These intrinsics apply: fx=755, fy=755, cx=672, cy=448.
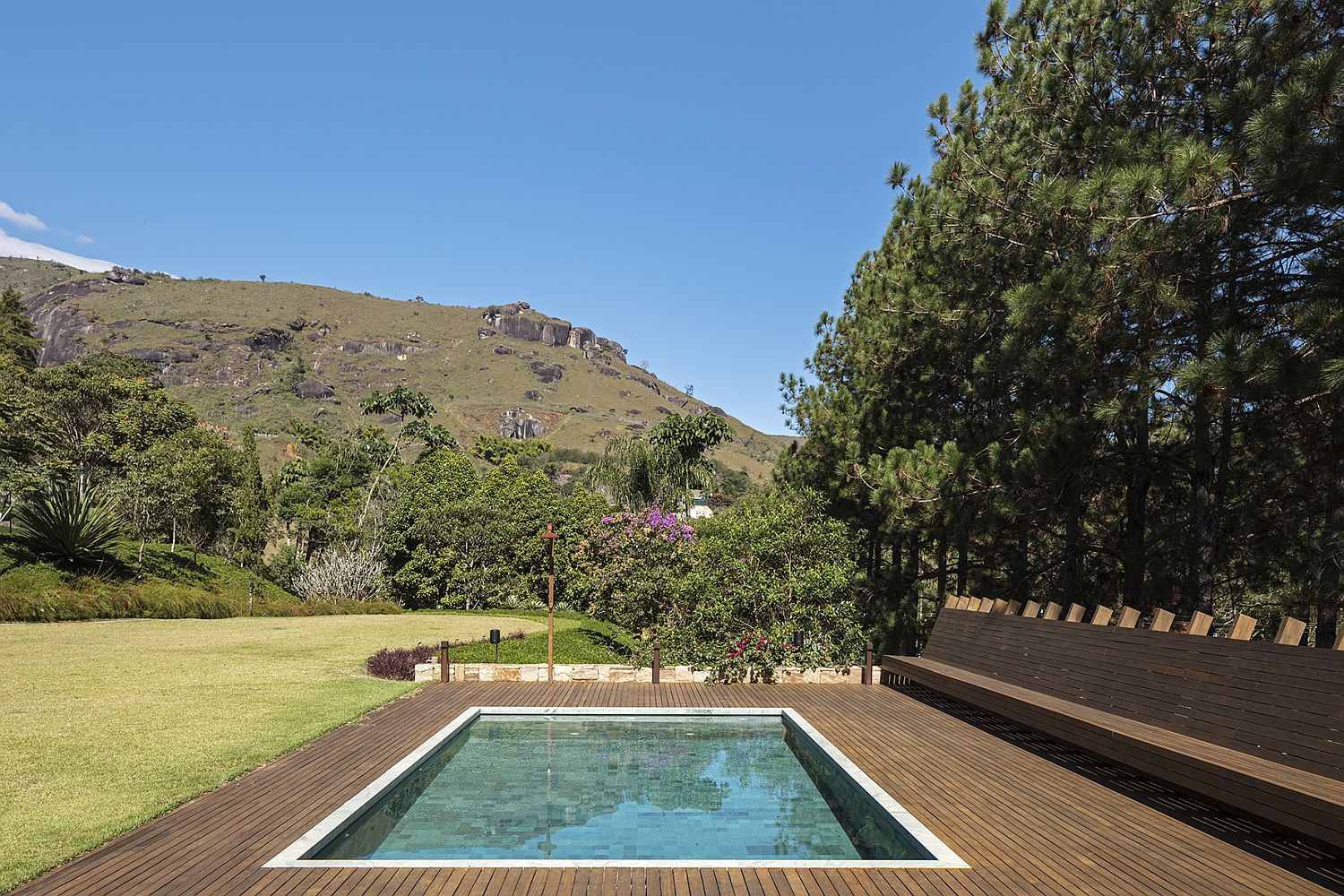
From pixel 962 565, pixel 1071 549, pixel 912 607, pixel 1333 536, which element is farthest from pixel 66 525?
pixel 1333 536

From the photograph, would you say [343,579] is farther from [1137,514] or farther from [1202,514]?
[1202,514]

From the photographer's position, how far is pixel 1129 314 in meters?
8.40

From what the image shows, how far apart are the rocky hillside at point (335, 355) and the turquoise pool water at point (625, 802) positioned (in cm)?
8972

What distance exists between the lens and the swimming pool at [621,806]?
4879 mm

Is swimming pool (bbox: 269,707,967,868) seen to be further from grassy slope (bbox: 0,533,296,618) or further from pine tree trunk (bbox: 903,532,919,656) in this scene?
grassy slope (bbox: 0,533,296,618)

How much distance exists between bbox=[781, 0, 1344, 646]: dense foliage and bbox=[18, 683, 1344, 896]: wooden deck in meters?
3.43

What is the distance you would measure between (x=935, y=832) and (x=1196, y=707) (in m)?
2.42

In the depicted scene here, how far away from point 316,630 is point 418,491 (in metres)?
9.52

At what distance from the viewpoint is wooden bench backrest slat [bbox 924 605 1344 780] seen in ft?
15.4

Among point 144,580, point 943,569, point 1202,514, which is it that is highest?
point 1202,514

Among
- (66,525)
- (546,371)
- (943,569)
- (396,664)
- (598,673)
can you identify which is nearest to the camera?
(598,673)

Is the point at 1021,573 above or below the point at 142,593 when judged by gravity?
above

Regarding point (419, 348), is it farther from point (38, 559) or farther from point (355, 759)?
point (355, 759)

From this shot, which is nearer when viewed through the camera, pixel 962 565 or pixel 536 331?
pixel 962 565
